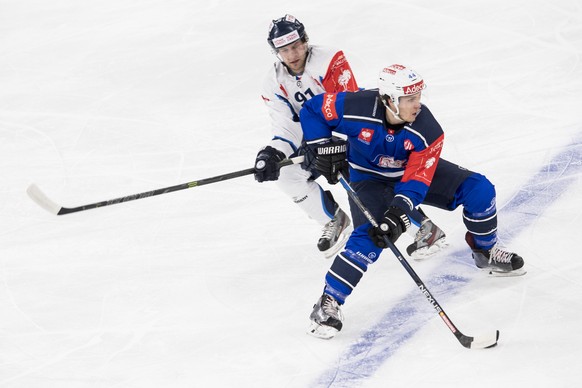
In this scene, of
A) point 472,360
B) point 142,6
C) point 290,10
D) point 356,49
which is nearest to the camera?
point 472,360

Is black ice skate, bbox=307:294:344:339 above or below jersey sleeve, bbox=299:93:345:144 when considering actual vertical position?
below

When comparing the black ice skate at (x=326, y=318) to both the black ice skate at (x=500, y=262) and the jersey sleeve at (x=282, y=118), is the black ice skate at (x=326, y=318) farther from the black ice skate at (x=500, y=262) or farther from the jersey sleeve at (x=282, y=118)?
the jersey sleeve at (x=282, y=118)

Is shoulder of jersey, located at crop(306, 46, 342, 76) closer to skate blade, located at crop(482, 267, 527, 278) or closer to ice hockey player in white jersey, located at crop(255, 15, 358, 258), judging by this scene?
ice hockey player in white jersey, located at crop(255, 15, 358, 258)

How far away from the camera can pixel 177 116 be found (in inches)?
231

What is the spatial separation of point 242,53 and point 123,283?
318 cm

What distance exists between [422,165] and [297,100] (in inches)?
35.4

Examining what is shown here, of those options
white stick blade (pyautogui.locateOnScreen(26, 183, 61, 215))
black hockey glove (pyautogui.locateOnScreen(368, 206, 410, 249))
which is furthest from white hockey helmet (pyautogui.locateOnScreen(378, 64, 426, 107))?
white stick blade (pyautogui.locateOnScreen(26, 183, 61, 215))

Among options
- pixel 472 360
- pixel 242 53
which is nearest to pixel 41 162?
pixel 242 53

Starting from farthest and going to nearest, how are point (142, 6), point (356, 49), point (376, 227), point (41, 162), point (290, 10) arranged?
point (142, 6) < point (290, 10) < point (356, 49) < point (41, 162) < point (376, 227)

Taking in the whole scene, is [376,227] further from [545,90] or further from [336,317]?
[545,90]

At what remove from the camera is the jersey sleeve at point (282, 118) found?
3.93 m

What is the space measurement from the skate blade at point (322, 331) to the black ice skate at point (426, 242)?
766mm

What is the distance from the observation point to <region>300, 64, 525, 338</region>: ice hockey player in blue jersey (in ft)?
10.6

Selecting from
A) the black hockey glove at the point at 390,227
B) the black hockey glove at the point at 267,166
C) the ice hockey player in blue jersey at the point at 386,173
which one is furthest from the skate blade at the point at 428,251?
the black hockey glove at the point at 267,166
